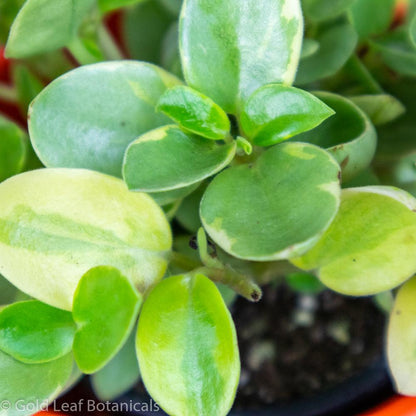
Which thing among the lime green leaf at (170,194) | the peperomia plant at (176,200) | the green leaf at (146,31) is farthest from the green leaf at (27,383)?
the green leaf at (146,31)

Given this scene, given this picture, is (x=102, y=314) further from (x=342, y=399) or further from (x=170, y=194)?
(x=342, y=399)

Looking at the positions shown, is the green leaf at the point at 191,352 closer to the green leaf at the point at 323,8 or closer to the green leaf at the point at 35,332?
the green leaf at the point at 35,332

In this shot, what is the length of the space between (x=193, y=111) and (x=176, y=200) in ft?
0.24

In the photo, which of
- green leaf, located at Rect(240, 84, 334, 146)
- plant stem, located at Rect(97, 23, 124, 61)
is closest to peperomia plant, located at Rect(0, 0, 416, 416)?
green leaf, located at Rect(240, 84, 334, 146)

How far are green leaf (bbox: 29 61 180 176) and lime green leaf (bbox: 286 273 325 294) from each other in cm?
24

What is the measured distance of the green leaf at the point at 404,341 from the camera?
1.12ft

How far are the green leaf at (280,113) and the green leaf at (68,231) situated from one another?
0.08 metres

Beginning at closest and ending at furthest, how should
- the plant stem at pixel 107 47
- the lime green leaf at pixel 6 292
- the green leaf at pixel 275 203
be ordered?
the green leaf at pixel 275 203 → the lime green leaf at pixel 6 292 → the plant stem at pixel 107 47

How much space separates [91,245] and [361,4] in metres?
0.29

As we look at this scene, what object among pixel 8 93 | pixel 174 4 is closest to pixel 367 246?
pixel 174 4

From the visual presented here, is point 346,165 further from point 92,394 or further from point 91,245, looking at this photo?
point 92,394

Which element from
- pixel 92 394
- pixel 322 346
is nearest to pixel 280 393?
pixel 322 346

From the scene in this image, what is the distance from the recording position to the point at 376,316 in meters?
0.58

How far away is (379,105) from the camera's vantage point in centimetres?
40
